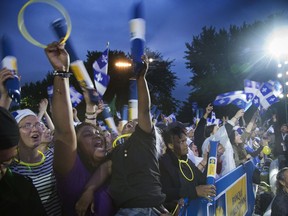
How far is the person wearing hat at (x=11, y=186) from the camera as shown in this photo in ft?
5.54

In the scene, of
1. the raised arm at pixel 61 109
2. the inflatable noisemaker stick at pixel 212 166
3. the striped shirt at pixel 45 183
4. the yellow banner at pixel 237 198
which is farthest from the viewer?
the yellow banner at pixel 237 198

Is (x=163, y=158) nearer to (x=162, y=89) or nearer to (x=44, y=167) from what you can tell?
(x=44, y=167)

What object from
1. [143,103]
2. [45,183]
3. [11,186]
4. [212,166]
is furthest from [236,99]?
[11,186]

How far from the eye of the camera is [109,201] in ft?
8.17

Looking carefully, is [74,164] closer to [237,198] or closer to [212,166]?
[212,166]

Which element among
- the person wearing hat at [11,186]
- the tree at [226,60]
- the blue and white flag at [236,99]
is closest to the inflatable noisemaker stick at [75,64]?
the person wearing hat at [11,186]

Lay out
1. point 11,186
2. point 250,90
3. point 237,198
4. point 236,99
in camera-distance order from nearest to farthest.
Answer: point 11,186
point 237,198
point 250,90
point 236,99

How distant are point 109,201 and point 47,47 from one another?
3.93 ft

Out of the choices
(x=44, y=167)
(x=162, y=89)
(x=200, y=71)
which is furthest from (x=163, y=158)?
(x=200, y=71)

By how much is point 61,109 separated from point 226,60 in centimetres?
3172

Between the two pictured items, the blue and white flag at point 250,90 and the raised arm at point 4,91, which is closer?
the raised arm at point 4,91

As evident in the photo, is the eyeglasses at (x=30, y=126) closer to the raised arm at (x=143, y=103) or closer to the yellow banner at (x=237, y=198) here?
the raised arm at (x=143, y=103)

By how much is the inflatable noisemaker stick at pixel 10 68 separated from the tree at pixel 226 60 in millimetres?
27788

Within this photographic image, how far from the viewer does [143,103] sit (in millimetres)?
2529
